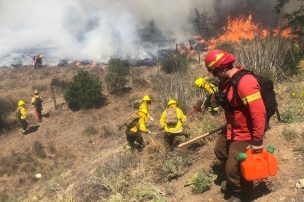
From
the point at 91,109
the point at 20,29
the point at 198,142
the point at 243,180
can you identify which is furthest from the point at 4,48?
the point at 243,180

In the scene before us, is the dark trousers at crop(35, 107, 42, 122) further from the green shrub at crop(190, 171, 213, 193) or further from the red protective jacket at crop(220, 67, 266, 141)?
the red protective jacket at crop(220, 67, 266, 141)

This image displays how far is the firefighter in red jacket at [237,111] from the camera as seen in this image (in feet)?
14.4

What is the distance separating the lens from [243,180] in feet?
15.9

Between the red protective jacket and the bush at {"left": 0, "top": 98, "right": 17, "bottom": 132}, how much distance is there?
1801 centimetres

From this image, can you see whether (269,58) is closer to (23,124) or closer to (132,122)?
(132,122)

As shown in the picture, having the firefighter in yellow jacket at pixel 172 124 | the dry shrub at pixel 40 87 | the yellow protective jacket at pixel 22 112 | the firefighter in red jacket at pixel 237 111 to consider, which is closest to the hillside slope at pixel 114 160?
the firefighter in yellow jacket at pixel 172 124

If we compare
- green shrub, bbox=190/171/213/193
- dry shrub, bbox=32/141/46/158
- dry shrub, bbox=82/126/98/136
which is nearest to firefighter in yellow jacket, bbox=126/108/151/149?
green shrub, bbox=190/171/213/193

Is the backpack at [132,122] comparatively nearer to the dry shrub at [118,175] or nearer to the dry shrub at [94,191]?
the dry shrub at [118,175]

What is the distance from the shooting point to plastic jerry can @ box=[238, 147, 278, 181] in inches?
177

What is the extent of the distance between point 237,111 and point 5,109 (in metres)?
20.7

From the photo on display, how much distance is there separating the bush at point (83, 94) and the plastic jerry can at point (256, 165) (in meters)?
18.5

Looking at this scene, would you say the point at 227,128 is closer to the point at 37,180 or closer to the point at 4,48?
the point at 37,180

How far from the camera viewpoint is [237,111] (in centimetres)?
469

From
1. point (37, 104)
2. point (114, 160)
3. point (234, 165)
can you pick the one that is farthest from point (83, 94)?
point (234, 165)
